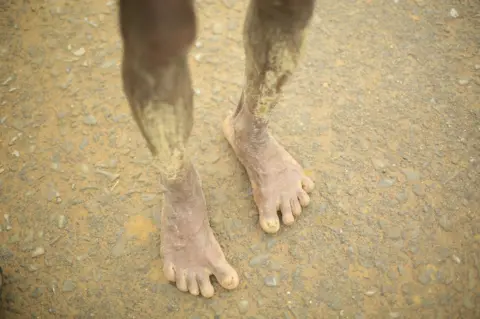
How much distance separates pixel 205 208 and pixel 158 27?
2.54ft

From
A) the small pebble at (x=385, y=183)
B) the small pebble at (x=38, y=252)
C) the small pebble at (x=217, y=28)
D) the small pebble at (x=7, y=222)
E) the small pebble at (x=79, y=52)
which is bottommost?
the small pebble at (x=38, y=252)

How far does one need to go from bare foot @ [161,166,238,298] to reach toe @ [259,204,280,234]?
0.19 meters

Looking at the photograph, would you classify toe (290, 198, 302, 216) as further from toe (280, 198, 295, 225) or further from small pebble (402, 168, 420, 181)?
small pebble (402, 168, 420, 181)

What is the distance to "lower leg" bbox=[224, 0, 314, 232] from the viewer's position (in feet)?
3.52

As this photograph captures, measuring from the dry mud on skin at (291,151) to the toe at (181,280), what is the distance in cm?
7

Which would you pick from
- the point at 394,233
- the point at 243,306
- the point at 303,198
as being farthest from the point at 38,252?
the point at 394,233

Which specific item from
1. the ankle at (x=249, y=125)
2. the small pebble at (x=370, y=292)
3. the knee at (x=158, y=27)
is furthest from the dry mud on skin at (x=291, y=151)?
the knee at (x=158, y=27)

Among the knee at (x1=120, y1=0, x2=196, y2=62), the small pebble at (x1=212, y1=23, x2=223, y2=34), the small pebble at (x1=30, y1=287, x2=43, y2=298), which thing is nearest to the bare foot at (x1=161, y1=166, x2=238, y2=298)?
the small pebble at (x1=30, y1=287, x2=43, y2=298)

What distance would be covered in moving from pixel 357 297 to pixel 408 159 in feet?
2.07

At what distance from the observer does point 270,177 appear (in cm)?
147

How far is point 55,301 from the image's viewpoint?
1.37 meters

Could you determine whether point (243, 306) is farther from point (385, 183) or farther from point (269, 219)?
point (385, 183)

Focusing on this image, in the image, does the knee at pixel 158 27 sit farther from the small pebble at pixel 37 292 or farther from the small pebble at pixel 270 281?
the small pebble at pixel 37 292

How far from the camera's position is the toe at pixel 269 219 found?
1.43m
